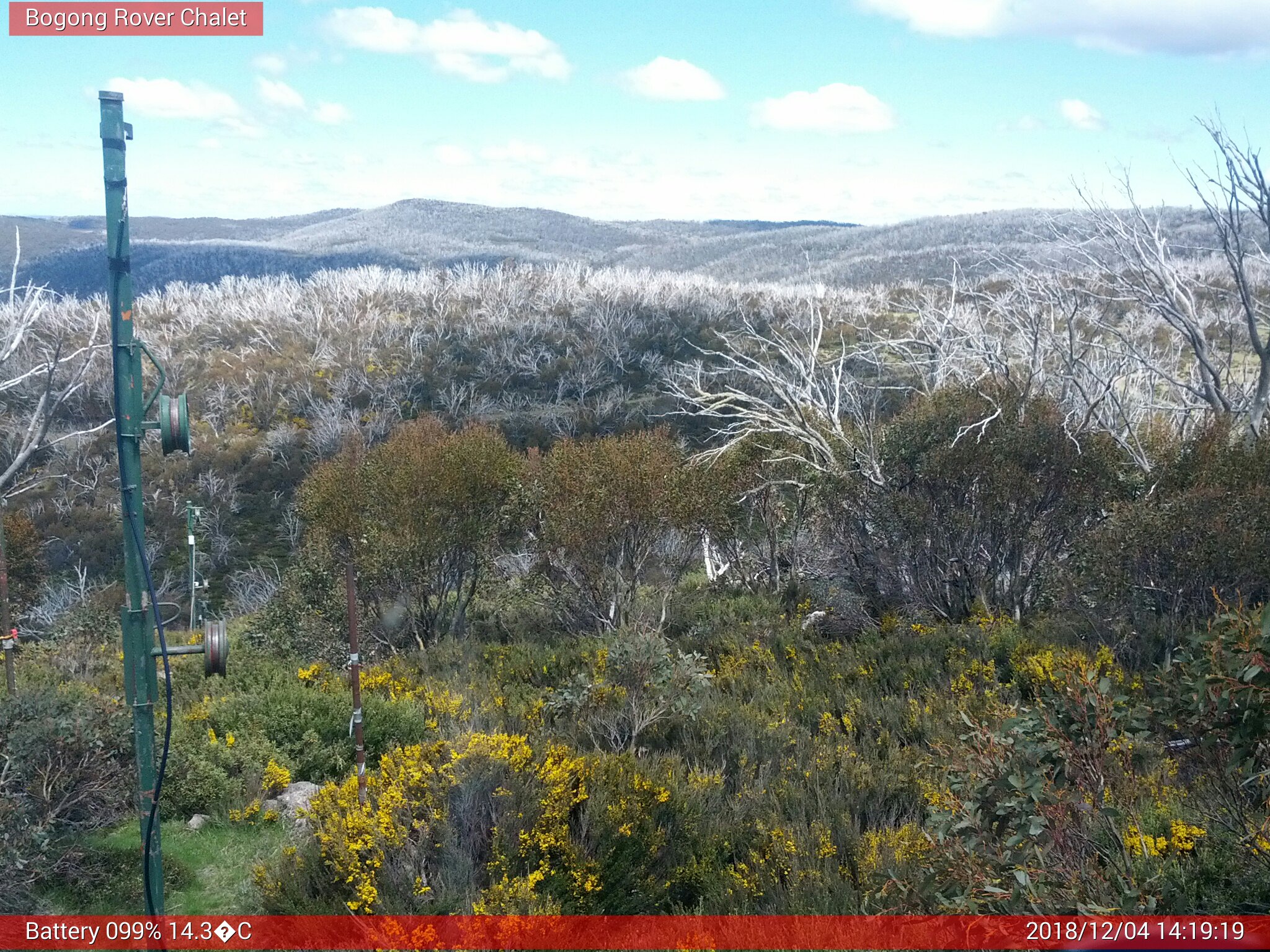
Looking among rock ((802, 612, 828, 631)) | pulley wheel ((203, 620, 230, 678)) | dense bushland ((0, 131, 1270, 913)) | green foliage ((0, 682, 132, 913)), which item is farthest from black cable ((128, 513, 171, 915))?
rock ((802, 612, 828, 631))

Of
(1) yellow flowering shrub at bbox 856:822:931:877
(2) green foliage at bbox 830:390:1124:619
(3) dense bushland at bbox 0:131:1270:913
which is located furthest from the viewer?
(2) green foliage at bbox 830:390:1124:619

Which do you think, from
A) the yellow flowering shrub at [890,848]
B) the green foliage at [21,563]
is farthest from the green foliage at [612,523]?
the green foliage at [21,563]

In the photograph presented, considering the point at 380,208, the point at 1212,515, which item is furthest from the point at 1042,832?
the point at 380,208

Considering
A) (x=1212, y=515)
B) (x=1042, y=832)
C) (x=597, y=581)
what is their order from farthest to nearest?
(x=597, y=581) < (x=1212, y=515) < (x=1042, y=832)

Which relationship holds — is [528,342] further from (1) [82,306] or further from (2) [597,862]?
(2) [597,862]

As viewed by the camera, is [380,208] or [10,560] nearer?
[10,560]

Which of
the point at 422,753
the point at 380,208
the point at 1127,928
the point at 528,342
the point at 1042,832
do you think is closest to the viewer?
the point at 1127,928

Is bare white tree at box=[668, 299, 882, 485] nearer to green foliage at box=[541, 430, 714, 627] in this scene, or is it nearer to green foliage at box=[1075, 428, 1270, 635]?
green foliage at box=[541, 430, 714, 627]
